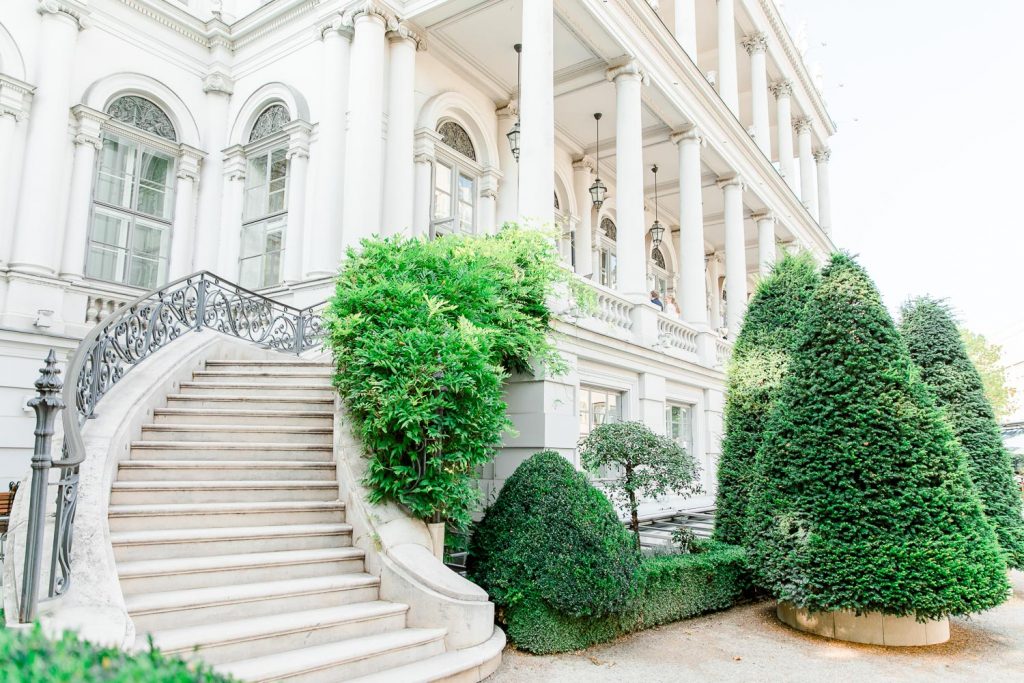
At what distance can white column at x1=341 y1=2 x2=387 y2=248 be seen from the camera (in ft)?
39.0

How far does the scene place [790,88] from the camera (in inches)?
936

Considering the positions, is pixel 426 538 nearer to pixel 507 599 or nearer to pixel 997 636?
pixel 507 599

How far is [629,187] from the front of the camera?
12875mm

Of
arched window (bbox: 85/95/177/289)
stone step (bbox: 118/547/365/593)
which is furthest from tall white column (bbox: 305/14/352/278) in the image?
stone step (bbox: 118/547/365/593)

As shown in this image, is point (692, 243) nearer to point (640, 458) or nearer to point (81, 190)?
point (640, 458)

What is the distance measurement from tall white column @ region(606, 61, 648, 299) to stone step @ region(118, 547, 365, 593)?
789 centimetres

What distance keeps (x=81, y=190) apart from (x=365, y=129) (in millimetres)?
5447

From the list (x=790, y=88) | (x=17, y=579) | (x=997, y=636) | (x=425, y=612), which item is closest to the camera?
(x=17, y=579)

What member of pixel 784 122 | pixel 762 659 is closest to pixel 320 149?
pixel 762 659

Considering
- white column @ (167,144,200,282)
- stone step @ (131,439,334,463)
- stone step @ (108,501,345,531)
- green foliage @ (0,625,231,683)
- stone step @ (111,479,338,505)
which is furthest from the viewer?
white column @ (167,144,200,282)

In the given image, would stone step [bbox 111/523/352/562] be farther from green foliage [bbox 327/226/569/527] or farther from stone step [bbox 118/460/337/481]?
stone step [bbox 118/460/337/481]

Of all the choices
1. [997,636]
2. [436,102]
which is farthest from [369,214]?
[997,636]

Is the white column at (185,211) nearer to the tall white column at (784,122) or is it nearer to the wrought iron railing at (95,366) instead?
the wrought iron railing at (95,366)

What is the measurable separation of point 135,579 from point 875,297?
24.9ft
